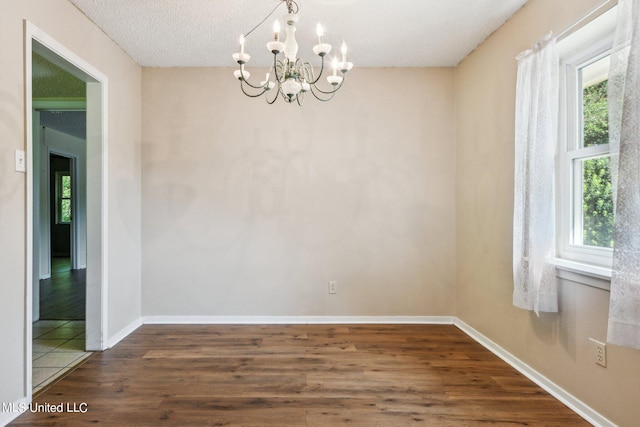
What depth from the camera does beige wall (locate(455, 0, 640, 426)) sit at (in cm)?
184

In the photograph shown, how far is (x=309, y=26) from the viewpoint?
8.78 ft

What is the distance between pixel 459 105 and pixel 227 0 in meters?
2.30

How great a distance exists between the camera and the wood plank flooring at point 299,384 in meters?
1.92

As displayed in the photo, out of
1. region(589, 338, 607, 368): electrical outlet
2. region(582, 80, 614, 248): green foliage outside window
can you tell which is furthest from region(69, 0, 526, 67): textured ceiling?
region(589, 338, 607, 368): electrical outlet

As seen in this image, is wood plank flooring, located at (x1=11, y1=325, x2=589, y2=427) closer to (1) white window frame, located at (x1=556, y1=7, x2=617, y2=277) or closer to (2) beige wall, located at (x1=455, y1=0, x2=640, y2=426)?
(2) beige wall, located at (x1=455, y1=0, x2=640, y2=426)

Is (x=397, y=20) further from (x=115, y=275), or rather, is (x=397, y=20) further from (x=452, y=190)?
(x=115, y=275)

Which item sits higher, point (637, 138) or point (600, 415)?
point (637, 138)

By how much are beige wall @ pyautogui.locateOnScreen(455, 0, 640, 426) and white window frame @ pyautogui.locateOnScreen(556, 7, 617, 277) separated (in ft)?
0.53

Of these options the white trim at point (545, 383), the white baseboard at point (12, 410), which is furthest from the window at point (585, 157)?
the white baseboard at point (12, 410)

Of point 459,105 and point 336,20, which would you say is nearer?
point 336,20

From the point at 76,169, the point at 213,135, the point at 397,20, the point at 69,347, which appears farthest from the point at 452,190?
the point at 76,169

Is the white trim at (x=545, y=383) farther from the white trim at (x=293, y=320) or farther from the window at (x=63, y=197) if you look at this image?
the window at (x=63, y=197)

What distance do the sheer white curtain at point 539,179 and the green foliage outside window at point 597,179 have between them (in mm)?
195

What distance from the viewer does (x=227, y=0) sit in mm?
2350
